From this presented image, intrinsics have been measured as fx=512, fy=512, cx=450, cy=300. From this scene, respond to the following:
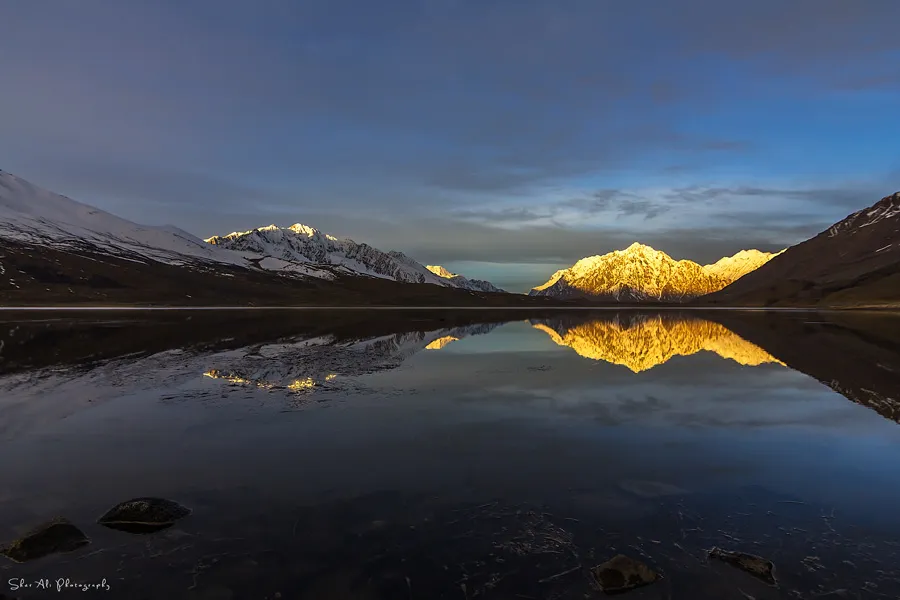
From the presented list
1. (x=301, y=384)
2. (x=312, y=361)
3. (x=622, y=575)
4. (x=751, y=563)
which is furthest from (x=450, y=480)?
(x=312, y=361)

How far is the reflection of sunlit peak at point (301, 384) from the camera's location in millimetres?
28719

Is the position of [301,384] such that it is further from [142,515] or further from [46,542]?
[46,542]

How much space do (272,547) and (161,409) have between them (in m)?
15.8

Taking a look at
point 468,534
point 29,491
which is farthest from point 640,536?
point 29,491

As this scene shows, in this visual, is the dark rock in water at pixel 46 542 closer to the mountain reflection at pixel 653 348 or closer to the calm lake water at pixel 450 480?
the calm lake water at pixel 450 480

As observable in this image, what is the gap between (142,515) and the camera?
12500mm

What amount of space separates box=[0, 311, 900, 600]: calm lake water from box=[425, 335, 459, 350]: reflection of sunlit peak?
693 inches

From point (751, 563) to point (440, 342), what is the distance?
154 feet

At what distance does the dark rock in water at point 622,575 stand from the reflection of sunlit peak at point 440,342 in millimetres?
40134

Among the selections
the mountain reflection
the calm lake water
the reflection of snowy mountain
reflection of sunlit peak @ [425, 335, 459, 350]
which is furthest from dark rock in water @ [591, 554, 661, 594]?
reflection of sunlit peak @ [425, 335, 459, 350]

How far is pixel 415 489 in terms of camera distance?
1452 cm

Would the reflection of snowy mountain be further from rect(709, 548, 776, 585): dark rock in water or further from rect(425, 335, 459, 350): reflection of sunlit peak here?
rect(709, 548, 776, 585): dark rock in water

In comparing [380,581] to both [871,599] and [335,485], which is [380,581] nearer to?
[335,485]

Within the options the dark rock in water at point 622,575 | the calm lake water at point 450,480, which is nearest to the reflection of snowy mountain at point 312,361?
the calm lake water at point 450,480
